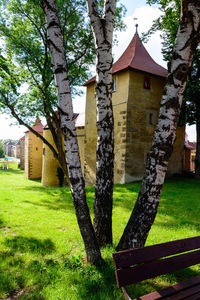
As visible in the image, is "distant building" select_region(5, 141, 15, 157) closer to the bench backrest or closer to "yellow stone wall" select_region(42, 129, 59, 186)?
"yellow stone wall" select_region(42, 129, 59, 186)

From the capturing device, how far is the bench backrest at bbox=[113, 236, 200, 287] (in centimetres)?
250

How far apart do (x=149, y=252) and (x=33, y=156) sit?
102ft

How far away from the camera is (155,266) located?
271 cm

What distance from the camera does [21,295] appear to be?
291 cm

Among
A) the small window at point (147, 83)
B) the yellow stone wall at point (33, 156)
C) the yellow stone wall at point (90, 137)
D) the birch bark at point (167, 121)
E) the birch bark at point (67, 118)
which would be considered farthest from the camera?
the yellow stone wall at point (33, 156)

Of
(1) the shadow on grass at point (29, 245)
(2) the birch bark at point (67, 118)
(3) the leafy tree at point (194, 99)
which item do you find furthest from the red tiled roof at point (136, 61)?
(1) the shadow on grass at point (29, 245)

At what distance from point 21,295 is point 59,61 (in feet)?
11.4

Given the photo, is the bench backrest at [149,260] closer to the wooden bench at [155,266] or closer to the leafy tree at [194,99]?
the wooden bench at [155,266]

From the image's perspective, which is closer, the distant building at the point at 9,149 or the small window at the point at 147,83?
the small window at the point at 147,83

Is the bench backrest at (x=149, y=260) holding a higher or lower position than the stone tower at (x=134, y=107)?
lower

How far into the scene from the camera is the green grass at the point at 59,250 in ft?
9.86

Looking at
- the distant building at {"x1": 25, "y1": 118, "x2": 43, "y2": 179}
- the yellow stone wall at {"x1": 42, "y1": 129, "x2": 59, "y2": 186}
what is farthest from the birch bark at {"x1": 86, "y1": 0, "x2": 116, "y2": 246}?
the distant building at {"x1": 25, "y1": 118, "x2": 43, "y2": 179}

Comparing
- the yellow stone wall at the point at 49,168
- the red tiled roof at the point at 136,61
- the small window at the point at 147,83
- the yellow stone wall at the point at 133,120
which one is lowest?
the yellow stone wall at the point at 49,168

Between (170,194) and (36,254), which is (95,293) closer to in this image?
(36,254)
